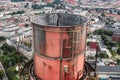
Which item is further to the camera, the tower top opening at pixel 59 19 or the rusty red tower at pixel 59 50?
the tower top opening at pixel 59 19

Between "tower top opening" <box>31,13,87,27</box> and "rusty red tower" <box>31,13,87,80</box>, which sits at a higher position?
"tower top opening" <box>31,13,87,27</box>

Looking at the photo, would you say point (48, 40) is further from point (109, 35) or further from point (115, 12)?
point (115, 12)

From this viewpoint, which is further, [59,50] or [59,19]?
[59,19]

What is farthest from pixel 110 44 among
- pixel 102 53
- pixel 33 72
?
pixel 33 72

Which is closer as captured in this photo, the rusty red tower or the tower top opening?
the rusty red tower

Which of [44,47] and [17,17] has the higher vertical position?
[44,47]

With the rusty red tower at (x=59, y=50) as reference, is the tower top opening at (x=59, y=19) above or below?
above

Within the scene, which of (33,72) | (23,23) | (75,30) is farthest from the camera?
(23,23)

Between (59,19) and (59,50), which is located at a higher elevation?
(59,19)
